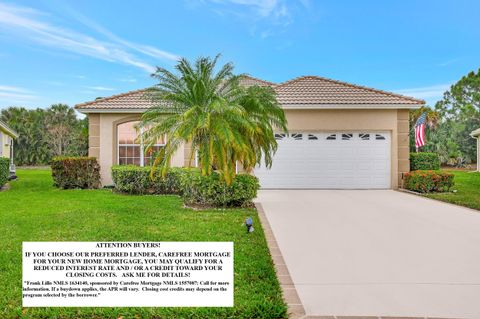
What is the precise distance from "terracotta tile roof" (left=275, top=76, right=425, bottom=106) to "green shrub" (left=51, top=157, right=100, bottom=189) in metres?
8.75

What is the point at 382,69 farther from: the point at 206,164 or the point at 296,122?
the point at 206,164

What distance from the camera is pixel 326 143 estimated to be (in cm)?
1598

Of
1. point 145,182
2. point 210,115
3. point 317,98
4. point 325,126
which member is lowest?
point 145,182

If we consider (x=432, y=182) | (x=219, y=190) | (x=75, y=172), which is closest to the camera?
(x=219, y=190)

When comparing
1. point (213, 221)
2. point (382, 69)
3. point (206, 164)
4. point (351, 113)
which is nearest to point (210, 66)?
point (206, 164)

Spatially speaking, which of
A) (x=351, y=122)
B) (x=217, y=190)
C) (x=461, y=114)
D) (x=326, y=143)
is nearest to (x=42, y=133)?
(x=326, y=143)

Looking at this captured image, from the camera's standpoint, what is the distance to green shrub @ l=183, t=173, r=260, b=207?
996 centimetres

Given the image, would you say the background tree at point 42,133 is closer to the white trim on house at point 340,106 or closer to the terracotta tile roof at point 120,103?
the terracotta tile roof at point 120,103

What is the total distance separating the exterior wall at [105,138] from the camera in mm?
15961

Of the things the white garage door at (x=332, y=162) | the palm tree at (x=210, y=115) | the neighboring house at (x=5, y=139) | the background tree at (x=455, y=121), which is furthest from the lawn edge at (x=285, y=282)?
the background tree at (x=455, y=121)

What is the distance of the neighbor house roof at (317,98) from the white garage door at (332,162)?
1.34 m

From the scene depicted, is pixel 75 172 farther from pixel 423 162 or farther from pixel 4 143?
pixel 423 162

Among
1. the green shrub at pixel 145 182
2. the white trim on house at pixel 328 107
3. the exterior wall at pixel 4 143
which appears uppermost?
the white trim on house at pixel 328 107

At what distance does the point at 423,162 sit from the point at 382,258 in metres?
12.2
